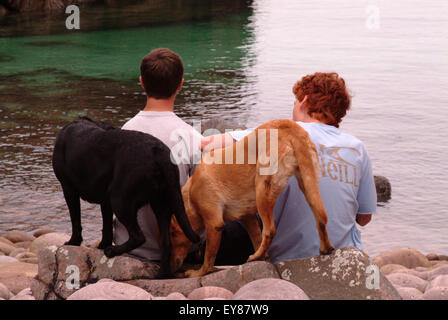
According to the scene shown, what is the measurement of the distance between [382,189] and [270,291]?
22.0 ft

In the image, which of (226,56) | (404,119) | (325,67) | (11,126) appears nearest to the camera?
(11,126)

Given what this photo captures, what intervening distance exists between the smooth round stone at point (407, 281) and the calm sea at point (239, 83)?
252cm

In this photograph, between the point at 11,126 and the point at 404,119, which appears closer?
the point at 11,126

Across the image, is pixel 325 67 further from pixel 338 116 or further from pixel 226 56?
pixel 338 116

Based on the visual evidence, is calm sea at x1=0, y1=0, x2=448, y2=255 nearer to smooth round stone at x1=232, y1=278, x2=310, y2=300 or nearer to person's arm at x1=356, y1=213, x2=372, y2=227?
person's arm at x1=356, y1=213, x2=372, y2=227

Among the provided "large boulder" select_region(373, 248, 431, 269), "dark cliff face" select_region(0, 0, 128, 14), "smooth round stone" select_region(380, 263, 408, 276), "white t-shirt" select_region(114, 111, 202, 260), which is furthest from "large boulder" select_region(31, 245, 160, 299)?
"dark cliff face" select_region(0, 0, 128, 14)

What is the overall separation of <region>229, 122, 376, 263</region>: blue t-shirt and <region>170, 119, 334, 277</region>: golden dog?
20 centimetres

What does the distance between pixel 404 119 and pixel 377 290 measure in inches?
451

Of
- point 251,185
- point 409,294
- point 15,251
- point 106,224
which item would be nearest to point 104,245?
point 106,224

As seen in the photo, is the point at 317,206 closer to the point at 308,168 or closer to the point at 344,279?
the point at 308,168

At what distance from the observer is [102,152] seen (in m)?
3.80

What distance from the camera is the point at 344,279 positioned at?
11.7 ft

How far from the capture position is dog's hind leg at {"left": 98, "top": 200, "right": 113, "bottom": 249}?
3.94 metres
